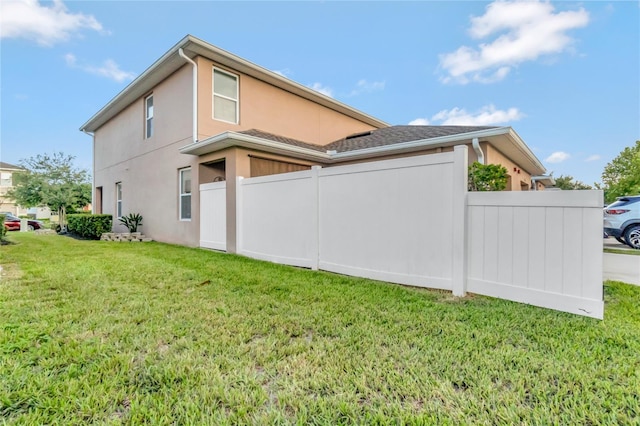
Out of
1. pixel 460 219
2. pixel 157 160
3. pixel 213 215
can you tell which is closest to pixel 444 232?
pixel 460 219

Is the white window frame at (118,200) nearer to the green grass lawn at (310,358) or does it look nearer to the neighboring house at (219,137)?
the neighboring house at (219,137)

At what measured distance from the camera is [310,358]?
2.32m

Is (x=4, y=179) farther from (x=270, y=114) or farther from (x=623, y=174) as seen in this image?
(x=623, y=174)

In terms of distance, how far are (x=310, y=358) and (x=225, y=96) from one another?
910cm

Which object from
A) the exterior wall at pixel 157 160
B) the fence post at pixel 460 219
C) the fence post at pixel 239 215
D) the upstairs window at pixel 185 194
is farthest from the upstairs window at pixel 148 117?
the fence post at pixel 460 219

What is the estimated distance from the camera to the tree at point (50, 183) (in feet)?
56.1

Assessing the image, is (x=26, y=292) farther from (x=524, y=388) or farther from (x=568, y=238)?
(x=568, y=238)

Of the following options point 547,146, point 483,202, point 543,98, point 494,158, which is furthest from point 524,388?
point 547,146

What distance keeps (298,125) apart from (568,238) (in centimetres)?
979

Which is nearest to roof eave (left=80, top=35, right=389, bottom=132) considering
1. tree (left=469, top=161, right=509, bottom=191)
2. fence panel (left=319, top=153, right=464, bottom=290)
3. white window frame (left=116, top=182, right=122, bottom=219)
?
white window frame (left=116, top=182, right=122, bottom=219)

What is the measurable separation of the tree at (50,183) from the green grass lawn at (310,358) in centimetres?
1691

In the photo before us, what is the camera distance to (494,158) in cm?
848

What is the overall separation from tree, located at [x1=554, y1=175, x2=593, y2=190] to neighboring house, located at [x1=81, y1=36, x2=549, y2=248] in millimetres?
31751

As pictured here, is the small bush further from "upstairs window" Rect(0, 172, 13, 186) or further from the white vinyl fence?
"upstairs window" Rect(0, 172, 13, 186)
